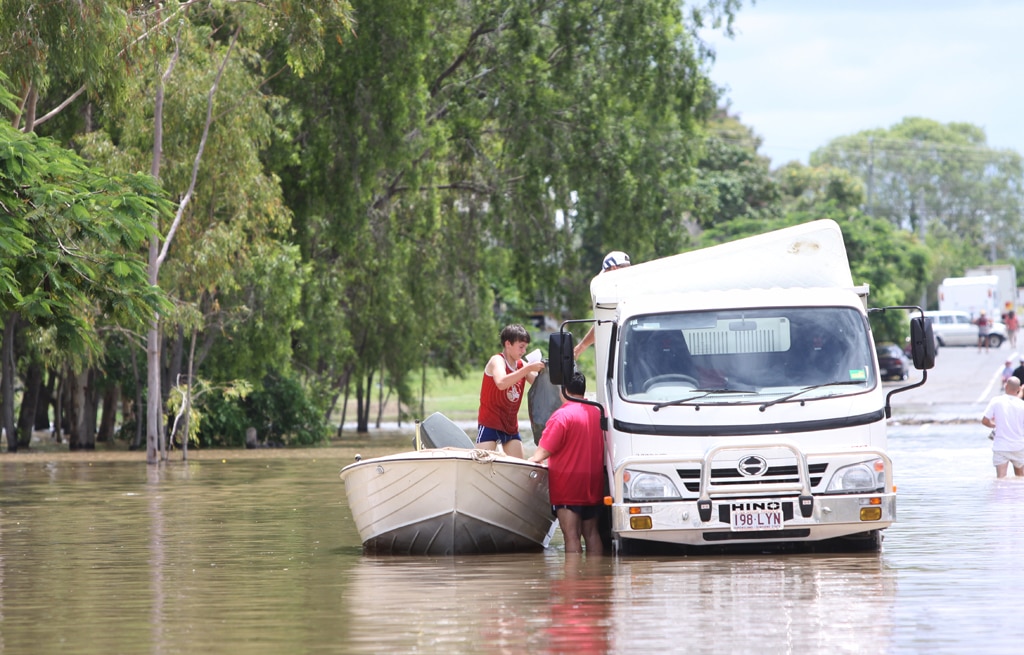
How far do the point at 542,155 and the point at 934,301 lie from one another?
101 metres

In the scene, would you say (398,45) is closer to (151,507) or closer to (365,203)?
(365,203)

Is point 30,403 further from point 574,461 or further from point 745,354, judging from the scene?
point 745,354

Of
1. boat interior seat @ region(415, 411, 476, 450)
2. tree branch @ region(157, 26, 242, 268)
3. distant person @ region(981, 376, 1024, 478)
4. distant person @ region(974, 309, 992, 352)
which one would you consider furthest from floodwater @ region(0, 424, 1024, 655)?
distant person @ region(974, 309, 992, 352)

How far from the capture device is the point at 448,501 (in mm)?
13680

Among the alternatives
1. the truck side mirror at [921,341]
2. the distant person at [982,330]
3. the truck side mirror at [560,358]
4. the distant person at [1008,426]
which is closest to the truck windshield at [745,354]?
the truck side mirror at [921,341]

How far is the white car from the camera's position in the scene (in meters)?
83.0

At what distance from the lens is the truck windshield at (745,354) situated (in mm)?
12945

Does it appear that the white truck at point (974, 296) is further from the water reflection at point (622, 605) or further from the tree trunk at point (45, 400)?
the water reflection at point (622, 605)

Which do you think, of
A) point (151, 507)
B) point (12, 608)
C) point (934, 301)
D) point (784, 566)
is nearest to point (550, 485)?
point (784, 566)

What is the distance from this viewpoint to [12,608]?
35.0 ft

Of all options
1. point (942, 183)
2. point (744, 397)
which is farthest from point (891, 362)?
point (942, 183)

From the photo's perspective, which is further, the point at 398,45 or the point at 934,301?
the point at 934,301

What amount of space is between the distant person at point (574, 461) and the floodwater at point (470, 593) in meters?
0.43

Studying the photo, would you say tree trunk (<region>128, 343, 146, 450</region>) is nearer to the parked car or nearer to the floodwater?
the floodwater
